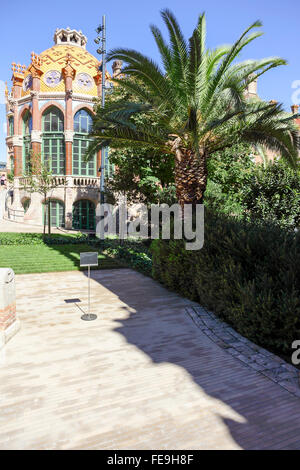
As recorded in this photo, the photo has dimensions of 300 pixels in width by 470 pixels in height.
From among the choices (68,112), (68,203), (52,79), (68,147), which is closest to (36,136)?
(68,147)

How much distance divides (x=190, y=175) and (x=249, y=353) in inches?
225

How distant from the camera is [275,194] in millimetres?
13469

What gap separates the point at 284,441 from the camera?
3.58 m

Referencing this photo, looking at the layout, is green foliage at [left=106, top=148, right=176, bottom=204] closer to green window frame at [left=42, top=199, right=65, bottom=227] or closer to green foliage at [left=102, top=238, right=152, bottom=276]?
green foliage at [left=102, top=238, right=152, bottom=276]

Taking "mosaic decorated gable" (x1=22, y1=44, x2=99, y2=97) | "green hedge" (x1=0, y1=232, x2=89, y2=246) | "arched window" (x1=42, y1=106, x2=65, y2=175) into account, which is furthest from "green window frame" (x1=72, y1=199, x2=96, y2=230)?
"mosaic decorated gable" (x1=22, y1=44, x2=99, y2=97)

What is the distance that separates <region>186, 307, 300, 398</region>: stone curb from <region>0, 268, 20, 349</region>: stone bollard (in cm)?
394

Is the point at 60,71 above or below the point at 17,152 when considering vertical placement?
above

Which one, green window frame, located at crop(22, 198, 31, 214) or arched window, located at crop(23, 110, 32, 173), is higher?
arched window, located at crop(23, 110, 32, 173)

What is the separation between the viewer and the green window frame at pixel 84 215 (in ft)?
99.3

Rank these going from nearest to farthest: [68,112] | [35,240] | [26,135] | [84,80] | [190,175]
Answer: [190,175] → [35,240] → [68,112] → [84,80] → [26,135]

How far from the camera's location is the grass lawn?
13.2 metres

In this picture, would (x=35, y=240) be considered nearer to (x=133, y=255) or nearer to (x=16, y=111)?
(x=133, y=255)
